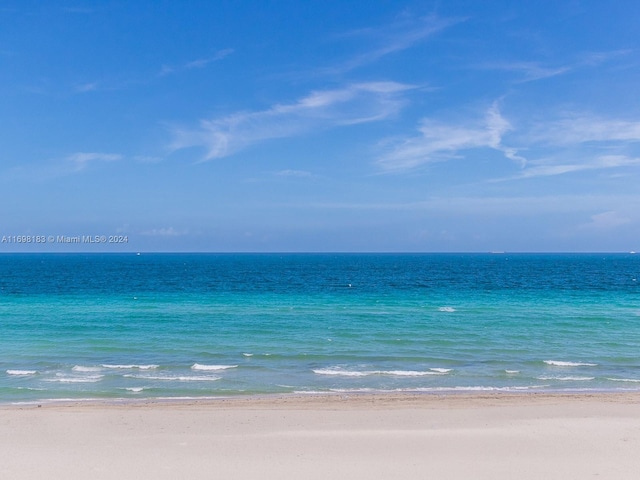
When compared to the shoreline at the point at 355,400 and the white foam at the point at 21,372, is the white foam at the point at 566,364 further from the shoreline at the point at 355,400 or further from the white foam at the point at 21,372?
the white foam at the point at 21,372

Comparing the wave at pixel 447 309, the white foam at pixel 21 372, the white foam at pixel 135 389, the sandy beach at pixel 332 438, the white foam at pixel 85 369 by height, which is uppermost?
the wave at pixel 447 309

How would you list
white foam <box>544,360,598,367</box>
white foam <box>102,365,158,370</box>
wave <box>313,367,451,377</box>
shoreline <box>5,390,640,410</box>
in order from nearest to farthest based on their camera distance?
shoreline <box>5,390,640,410</box>
wave <box>313,367,451,377</box>
white foam <box>102,365,158,370</box>
white foam <box>544,360,598,367</box>

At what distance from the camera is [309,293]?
171ft

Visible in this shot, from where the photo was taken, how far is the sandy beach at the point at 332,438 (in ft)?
35.1

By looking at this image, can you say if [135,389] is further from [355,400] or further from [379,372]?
[379,372]

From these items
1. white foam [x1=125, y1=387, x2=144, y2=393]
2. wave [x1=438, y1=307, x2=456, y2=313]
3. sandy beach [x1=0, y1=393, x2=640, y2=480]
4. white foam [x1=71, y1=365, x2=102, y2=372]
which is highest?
wave [x1=438, y1=307, x2=456, y2=313]

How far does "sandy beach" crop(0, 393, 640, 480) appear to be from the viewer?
35.1 feet

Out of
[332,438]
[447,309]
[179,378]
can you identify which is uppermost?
[447,309]

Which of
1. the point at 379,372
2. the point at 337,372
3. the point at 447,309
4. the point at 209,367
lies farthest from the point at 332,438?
the point at 447,309

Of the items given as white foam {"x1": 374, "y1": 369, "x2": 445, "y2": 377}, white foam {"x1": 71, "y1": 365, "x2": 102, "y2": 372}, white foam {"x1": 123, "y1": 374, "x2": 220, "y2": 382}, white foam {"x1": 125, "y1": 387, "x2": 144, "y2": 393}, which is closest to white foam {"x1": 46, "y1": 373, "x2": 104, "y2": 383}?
white foam {"x1": 71, "y1": 365, "x2": 102, "y2": 372}

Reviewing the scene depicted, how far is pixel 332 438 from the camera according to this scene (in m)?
12.7

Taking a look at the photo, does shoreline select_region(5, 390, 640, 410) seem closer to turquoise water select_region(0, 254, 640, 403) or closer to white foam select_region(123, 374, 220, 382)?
turquoise water select_region(0, 254, 640, 403)

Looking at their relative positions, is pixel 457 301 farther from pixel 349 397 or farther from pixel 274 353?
pixel 349 397

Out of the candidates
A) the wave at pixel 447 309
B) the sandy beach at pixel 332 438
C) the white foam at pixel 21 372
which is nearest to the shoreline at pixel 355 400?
the sandy beach at pixel 332 438
